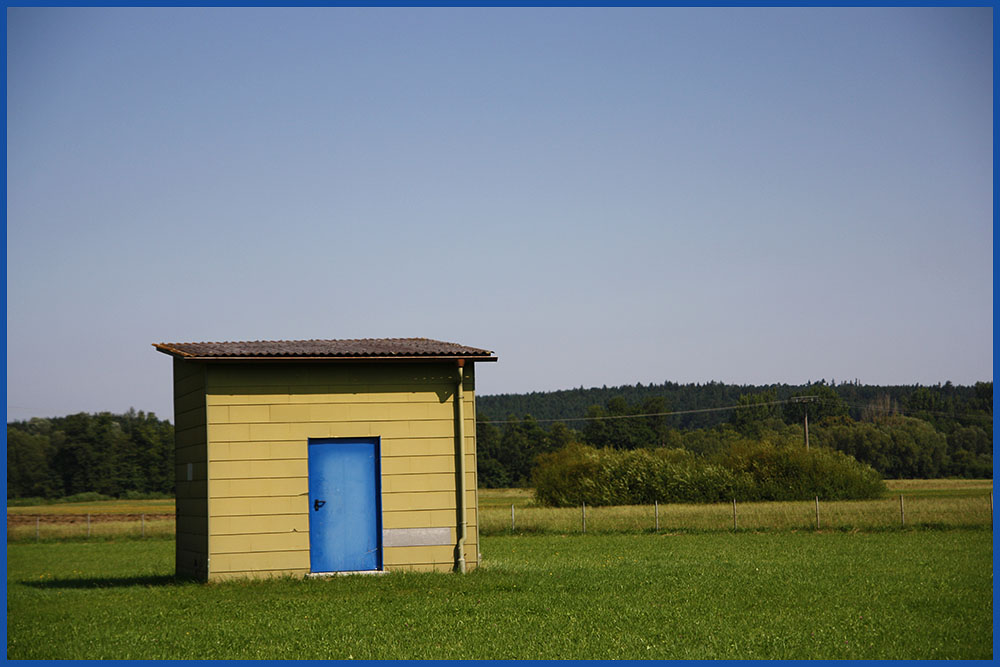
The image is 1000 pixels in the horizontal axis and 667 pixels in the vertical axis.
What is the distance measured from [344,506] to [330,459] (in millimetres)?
727

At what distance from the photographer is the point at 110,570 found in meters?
20.1

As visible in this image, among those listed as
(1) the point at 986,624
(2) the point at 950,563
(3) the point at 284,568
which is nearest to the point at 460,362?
(3) the point at 284,568

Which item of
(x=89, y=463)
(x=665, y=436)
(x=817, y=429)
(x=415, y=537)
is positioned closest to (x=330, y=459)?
(x=415, y=537)

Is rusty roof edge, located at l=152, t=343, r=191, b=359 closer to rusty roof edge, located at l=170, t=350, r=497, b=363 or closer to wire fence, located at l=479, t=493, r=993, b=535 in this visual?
rusty roof edge, located at l=170, t=350, r=497, b=363

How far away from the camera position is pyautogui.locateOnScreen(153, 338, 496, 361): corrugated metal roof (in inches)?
599

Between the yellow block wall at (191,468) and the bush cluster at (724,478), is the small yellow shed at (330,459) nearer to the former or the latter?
the yellow block wall at (191,468)

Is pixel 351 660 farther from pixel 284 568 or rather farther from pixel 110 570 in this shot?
pixel 110 570

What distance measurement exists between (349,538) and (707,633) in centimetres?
657

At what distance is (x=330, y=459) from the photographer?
15484 mm

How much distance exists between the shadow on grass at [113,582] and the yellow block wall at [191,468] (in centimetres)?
26

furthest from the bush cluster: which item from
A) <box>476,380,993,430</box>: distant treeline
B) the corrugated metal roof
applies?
<box>476,380,993,430</box>: distant treeline

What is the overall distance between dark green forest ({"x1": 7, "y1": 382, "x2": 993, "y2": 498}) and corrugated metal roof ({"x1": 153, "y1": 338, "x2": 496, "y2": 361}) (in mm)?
46943

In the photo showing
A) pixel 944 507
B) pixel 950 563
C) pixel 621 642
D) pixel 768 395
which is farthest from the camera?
pixel 768 395

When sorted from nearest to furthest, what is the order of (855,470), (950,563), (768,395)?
1. (950,563)
2. (855,470)
3. (768,395)
